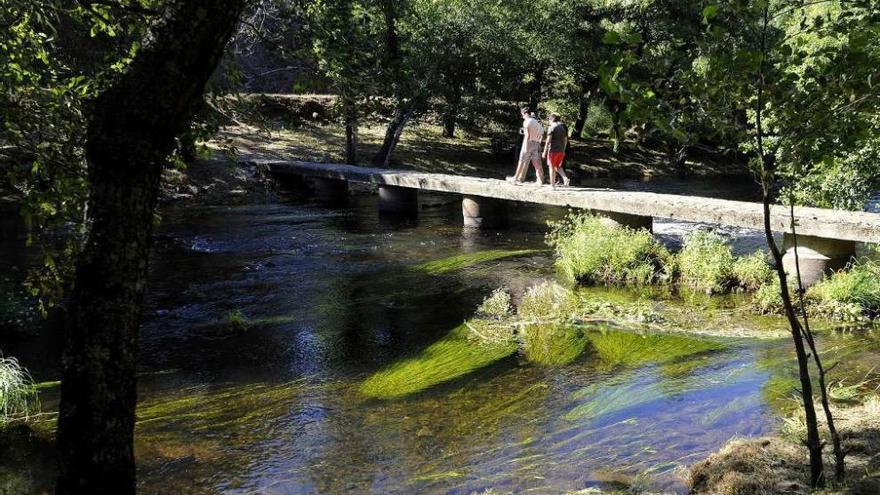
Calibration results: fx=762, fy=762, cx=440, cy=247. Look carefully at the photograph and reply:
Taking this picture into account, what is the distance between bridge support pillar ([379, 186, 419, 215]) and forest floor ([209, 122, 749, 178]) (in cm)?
747

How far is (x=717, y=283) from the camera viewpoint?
36.1ft

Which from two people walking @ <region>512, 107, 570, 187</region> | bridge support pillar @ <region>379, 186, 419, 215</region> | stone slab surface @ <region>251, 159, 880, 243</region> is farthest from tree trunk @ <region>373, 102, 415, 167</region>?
two people walking @ <region>512, 107, 570, 187</region>

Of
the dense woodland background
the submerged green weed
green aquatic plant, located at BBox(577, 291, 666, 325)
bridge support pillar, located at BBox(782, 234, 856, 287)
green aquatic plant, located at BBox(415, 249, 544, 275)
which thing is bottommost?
the submerged green weed

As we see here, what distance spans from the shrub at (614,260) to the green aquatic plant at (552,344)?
8.55ft

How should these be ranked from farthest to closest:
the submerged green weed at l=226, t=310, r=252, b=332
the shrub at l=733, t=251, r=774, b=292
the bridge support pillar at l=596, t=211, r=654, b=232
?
the bridge support pillar at l=596, t=211, r=654, b=232, the shrub at l=733, t=251, r=774, b=292, the submerged green weed at l=226, t=310, r=252, b=332

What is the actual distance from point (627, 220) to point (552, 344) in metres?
5.53

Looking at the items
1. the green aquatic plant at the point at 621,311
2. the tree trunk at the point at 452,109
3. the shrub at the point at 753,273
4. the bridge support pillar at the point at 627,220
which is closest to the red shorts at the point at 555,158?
the bridge support pillar at the point at 627,220

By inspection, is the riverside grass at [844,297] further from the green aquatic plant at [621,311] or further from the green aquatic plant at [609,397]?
the green aquatic plant at [609,397]

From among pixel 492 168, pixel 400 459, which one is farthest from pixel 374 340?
pixel 492 168

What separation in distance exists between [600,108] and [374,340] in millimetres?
23217

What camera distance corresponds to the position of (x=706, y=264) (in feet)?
36.8

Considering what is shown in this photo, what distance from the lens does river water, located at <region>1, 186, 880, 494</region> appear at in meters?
5.91

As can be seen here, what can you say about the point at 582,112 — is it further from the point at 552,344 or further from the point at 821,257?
the point at 552,344

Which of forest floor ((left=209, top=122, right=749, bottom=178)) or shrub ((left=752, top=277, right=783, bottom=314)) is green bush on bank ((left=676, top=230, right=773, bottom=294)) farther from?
forest floor ((left=209, top=122, right=749, bottom=178))
